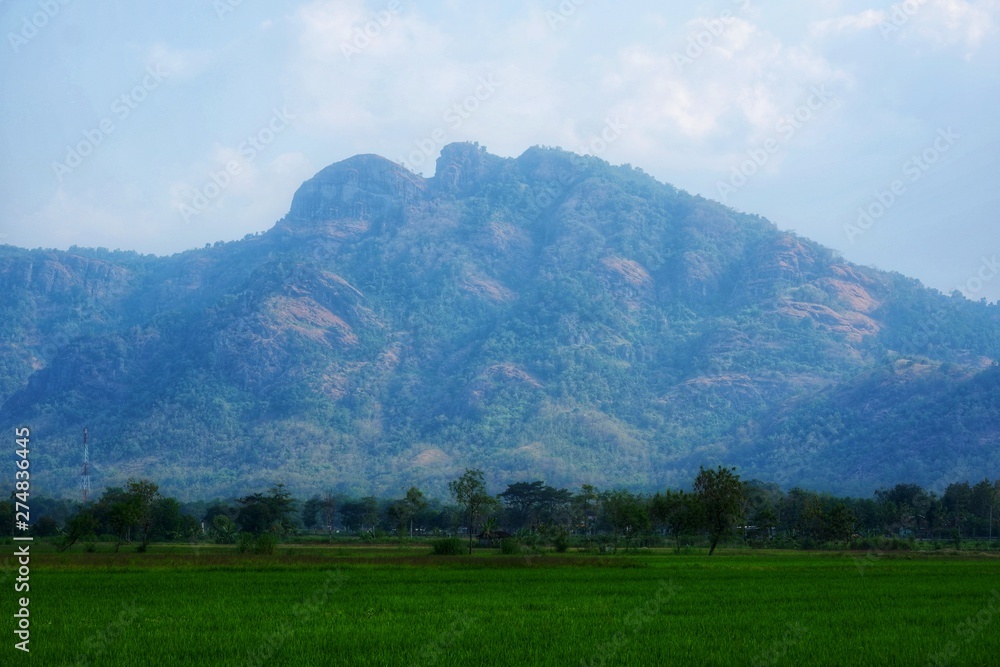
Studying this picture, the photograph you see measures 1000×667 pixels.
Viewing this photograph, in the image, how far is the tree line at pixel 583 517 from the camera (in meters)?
80.6

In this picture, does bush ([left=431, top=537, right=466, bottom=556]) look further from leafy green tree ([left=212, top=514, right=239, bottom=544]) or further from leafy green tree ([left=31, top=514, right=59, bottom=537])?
leafy green tree ([left=31, top=514, right=59, bottom=537])

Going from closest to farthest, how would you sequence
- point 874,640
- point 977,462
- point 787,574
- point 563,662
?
point 563,662 < point 874,640 < point 787,574 < point 977,462

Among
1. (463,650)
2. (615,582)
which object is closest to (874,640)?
(463,650)

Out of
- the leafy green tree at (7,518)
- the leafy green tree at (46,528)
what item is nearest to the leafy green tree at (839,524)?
the leafy green tree at (46,528)

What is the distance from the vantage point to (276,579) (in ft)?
139

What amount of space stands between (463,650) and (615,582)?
20.3 metres

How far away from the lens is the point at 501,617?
1151 inches

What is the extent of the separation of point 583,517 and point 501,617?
96.5 metres

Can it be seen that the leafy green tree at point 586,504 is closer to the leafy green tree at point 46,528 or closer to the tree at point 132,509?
the tree at point 132,509

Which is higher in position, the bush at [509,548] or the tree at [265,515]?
the tree at [265,515]

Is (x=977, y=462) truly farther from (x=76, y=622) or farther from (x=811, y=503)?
(x=76, y=622)

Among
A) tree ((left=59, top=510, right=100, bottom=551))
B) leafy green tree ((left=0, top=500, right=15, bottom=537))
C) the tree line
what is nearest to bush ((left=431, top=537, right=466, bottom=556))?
the tree line

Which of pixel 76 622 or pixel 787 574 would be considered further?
pixel 787 574

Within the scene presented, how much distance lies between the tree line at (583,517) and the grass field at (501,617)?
26.5 meters
